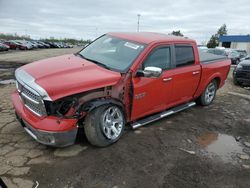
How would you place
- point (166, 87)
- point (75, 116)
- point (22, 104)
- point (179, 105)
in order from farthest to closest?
point (179, 105) < point (166, 87) < point (22, 104) < point (75, 116)

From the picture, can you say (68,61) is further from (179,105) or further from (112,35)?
(179,105)

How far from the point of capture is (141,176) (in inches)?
137

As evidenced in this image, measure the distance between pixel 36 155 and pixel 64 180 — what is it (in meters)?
0.80

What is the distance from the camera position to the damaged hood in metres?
3.57

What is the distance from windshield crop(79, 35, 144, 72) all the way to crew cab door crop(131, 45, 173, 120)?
26 centimetres

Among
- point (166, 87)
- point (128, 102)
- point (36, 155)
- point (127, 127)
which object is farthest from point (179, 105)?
point (36, 155)

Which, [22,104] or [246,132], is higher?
[22,104]

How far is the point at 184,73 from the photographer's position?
17.8 ft

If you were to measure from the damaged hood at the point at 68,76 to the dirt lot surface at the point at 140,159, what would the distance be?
1031 mm

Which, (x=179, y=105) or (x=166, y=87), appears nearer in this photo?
(x=166, y=87)

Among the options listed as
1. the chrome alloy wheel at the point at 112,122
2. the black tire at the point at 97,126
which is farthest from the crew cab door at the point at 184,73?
the black tire at the point at 97,126

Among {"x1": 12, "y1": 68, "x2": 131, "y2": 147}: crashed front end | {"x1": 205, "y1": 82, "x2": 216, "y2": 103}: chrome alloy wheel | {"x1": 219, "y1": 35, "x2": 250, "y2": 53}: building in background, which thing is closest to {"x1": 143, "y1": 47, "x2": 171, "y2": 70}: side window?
{"x1": 12, "y1": 68, "x2": 131, "y2": 147}: crashed front end

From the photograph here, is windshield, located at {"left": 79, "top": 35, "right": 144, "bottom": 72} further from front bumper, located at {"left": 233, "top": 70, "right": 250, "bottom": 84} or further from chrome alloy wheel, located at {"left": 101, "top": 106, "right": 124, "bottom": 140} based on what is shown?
front bumper, located at {"left": 233, "top": 70, "right": 250, "bottom": 84}

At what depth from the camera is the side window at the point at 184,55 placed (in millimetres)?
5367
